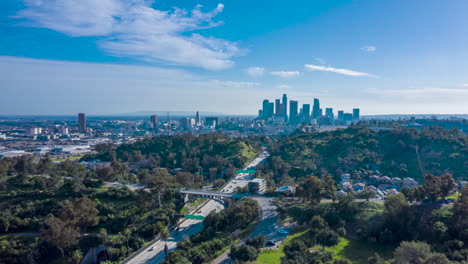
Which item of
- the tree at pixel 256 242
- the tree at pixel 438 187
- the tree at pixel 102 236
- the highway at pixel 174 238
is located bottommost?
the highway at pixel 174 238

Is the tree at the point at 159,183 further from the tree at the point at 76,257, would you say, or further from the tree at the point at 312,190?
the tree at the point at 312,190

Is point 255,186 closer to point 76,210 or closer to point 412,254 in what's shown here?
point 76,210

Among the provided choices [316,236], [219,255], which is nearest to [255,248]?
[219,255]

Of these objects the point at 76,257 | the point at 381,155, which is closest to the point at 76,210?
the point at 76,257

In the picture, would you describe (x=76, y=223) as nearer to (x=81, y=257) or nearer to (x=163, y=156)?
(x=81, y=257)

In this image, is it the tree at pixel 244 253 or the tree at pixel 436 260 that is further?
the tree at pixel 244 253

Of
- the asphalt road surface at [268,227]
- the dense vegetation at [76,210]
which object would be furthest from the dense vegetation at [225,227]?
the dense vegetation at [76,210]
